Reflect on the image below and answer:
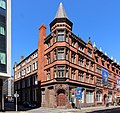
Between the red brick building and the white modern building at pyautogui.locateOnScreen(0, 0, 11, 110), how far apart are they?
15387 millimetres

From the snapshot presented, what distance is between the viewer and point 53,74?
56.0 meters

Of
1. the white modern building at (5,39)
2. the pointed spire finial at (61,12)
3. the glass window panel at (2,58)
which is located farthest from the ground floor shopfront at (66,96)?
the glass window panel at (2,58)

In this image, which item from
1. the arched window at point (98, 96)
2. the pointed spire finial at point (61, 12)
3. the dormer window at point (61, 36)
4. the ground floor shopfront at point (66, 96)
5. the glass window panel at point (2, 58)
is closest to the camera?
the glass window panel at point (2, 58)

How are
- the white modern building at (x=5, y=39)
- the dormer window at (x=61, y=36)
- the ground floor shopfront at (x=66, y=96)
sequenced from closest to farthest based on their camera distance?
the white modern building at (x=5, y=39) < the ground floor shopfront at (x=66, y=96) < the dormer window at (x=61, y=36)


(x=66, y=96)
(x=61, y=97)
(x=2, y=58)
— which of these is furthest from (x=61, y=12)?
(x=2, y=58)

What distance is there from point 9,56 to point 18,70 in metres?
53.2

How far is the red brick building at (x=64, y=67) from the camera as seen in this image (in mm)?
54406

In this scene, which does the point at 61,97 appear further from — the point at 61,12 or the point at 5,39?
the point at 5,39

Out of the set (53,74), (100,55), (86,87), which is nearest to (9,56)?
(53,74)

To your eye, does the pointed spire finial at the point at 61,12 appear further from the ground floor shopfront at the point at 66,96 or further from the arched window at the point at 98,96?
the arched window at the point at 98,96

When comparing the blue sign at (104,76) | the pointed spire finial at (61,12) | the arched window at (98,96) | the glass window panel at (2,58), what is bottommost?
the arched window at (98,96)

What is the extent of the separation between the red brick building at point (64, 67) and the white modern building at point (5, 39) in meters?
15.4

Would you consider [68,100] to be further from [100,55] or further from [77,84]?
[100,55]

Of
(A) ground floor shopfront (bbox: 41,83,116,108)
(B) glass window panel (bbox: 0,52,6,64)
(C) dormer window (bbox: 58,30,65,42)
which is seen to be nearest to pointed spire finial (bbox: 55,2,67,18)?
(C) dormer window (bbox: 58,30,65,42)
